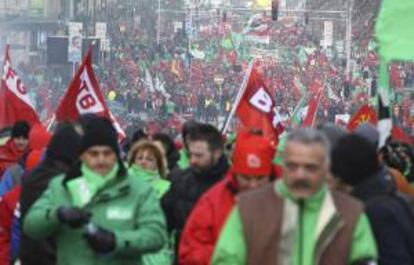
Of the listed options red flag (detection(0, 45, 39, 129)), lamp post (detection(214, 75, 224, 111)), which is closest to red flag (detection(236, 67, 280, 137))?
red flag (detection(0, 45, 39, 129))

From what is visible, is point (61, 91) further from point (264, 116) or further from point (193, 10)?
point (264, 116)

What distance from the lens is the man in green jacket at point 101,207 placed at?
7043 mm

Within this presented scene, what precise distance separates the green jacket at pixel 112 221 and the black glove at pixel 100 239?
0.19 metres

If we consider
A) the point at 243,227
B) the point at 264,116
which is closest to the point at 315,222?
the point at 243,227

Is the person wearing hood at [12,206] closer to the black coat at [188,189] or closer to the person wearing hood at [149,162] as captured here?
the person wearing hood at [149,162]

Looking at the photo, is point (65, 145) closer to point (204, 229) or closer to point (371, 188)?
point (204, 229)

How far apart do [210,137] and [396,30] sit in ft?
4.12

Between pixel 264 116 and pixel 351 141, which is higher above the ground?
pixel 351 141

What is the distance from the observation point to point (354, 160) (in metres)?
6.81

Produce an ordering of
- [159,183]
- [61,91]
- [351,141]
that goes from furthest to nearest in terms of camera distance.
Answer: [61,91] → [159,183] → [351,141]

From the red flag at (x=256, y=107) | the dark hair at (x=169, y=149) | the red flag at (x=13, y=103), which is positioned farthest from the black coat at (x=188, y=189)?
the red flag at (x=13, y=103)

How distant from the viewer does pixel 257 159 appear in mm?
6887

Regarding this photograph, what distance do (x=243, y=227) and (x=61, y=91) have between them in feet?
207

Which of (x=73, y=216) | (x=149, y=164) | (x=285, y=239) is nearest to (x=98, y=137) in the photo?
(x=73, y=216)
